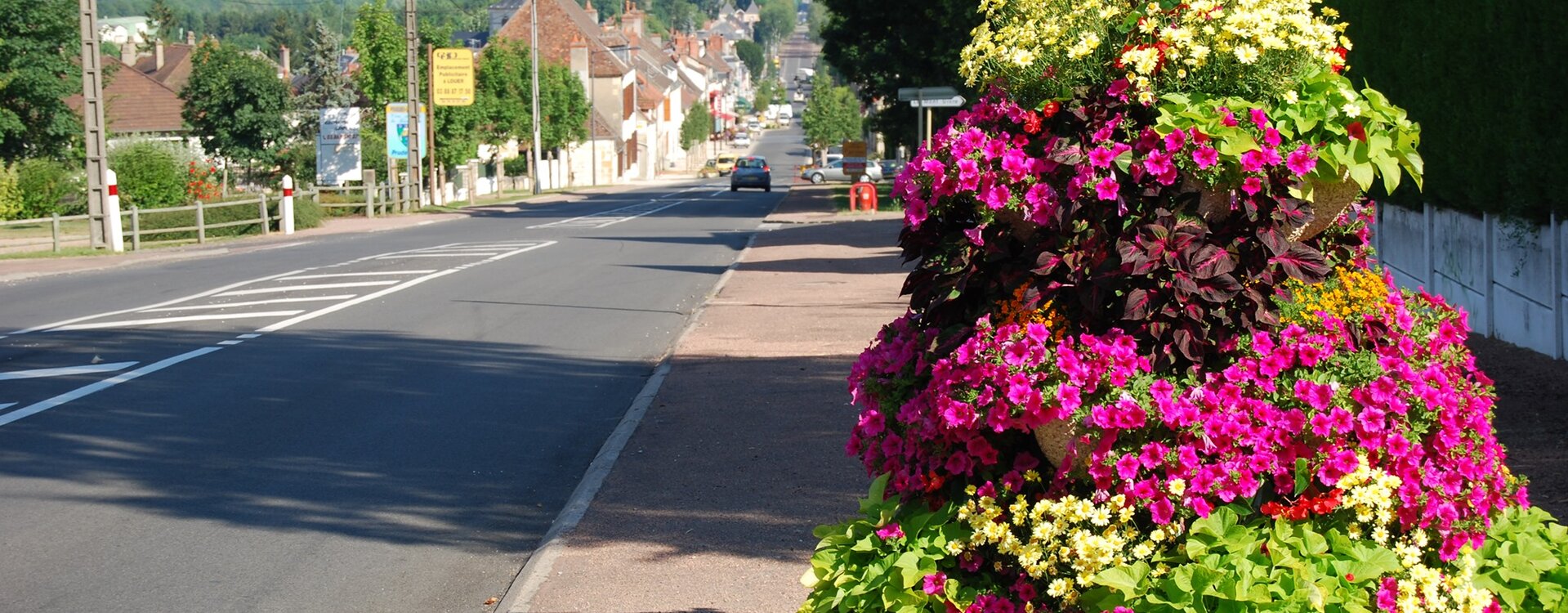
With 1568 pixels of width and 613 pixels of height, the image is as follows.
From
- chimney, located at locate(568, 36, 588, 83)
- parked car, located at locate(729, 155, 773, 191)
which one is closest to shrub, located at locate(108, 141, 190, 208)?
parked car, located at locate(729, 155, 773, 191)

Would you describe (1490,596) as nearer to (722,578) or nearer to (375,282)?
(722,578)

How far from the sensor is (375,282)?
20109 millimetres

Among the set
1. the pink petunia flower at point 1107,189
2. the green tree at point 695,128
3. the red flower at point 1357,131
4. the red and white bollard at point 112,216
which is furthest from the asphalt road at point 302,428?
the green tree at point 695,128

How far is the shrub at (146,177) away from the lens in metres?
35.0

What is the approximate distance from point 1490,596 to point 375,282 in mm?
17958

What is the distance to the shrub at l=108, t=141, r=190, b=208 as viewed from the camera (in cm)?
3497

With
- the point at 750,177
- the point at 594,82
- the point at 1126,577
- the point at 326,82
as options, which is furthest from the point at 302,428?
the point at 594,82

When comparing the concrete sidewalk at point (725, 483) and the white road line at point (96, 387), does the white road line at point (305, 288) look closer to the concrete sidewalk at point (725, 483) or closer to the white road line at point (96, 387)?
the white road line at point (96, 387)

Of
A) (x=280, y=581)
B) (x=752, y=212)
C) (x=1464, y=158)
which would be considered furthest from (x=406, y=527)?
(x=752, y=212)

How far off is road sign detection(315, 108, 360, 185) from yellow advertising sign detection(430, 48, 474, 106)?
452 cm

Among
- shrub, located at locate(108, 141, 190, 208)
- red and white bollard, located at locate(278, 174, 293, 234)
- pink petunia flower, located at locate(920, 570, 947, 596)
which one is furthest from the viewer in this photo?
shrub, located at locate(108, 141, 190, 208)

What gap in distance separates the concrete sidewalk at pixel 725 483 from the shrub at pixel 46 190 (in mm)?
30839

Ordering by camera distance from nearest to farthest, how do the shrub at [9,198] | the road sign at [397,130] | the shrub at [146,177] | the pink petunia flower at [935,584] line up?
the pink petunia flower at [935,584] < the shrub at [146,177] < the shrub at [9,198] < the road sign at [397,130]

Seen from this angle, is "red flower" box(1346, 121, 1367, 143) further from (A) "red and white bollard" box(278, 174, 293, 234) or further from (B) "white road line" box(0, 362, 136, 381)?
(A) "red and white bollard" box(278, 174, 293, 234)
